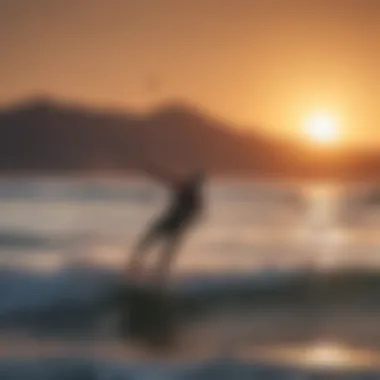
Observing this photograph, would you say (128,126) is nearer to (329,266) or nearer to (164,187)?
(164,187)

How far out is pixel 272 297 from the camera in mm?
1545

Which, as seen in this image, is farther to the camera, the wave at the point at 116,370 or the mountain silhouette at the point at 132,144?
the mountain silhouette at the point at 132,144

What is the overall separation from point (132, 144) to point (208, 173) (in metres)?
0.15

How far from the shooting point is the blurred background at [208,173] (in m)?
1.50

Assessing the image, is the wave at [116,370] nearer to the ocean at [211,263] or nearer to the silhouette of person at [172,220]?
the ocean at [211,263]

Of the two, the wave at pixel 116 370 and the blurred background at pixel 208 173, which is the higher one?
the blurred background at pixel 208 173

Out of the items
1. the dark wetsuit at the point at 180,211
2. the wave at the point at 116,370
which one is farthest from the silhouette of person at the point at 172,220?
the wave at the point at 116,370

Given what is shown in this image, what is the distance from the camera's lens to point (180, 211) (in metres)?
1.56

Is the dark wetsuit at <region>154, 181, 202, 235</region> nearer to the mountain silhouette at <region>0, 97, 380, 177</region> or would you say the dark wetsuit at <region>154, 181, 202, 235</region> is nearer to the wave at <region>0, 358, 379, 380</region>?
the mountain silhouette at <region>0, 97, 380, 177</region>

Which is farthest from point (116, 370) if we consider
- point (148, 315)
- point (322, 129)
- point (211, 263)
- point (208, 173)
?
point (322, 129)

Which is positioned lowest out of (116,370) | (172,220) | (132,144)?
(116,370)

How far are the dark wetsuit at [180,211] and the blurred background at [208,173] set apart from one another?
2 cm

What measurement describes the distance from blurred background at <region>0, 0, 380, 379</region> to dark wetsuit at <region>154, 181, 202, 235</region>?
0.02 metres

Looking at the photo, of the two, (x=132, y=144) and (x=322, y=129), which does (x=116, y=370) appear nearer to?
(x=132, y=144)
